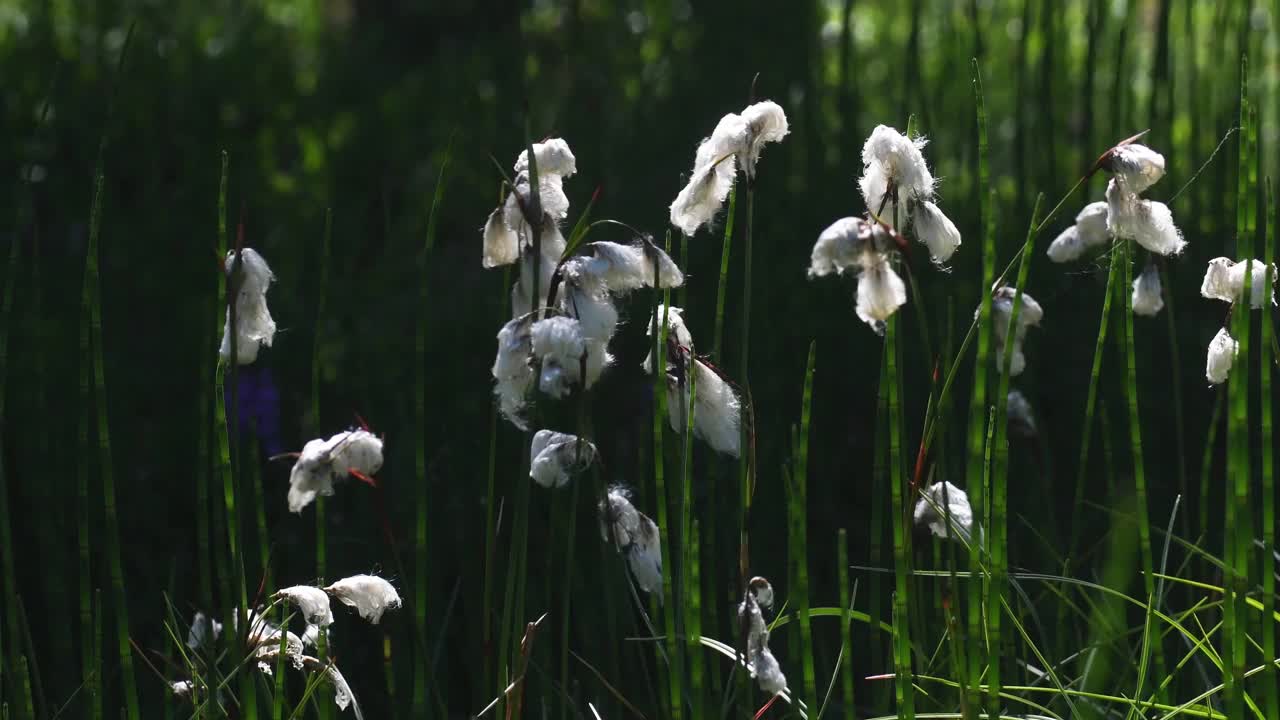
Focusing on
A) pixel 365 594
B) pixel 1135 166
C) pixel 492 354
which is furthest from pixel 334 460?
pixel 492 354

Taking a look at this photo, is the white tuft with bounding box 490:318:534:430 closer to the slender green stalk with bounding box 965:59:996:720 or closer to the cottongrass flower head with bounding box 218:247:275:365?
the cottongrass flower head with bounding box 218:247:275:365

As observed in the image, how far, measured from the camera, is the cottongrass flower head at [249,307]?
4.06 feet

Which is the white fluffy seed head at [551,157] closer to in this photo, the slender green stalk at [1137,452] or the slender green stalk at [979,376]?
the slender green stalk at [979,376]

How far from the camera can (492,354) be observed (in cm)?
289

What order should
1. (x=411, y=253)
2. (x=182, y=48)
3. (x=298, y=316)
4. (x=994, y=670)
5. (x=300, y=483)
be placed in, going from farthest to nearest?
(x=182, y=48) → (x=411, y=253) → (x=298, y=316) → (x=300, y=483) → (x=994, y=670)

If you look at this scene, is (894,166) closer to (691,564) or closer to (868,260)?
(868,260)

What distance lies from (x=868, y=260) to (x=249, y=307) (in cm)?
59

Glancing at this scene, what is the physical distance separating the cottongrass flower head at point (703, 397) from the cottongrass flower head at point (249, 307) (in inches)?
14.3

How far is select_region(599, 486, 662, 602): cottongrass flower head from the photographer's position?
1267mm

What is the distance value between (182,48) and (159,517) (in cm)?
337

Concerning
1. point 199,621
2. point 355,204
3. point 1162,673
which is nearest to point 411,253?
point 355,204

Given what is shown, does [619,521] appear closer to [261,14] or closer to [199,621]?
[199,621]

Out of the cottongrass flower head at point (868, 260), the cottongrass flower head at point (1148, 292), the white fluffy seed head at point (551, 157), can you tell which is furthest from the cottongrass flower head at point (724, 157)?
the cottongrass flower head at point (1148, 292)

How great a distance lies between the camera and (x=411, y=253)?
3551 mm
